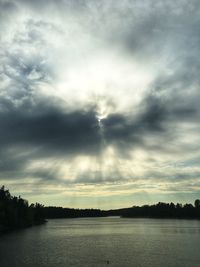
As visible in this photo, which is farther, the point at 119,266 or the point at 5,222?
the point at 5,222

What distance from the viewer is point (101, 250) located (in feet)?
350

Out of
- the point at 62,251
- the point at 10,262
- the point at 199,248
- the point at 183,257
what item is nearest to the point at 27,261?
the point at 10,262

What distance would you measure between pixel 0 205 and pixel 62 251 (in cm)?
9597

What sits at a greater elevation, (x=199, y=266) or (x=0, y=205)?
(x=0, y=205)

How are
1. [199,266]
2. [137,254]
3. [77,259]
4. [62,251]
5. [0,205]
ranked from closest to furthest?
[199,266] → [77,259] → [137,254] → [62,251] → [0,205]

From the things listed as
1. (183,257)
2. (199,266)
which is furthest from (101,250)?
(199,266)

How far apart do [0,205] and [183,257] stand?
12645 centimetres

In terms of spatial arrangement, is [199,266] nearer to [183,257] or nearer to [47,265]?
[183,257]

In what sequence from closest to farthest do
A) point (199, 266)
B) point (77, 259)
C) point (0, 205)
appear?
point (199, 266) → point (77, 259) → point (0, 205)

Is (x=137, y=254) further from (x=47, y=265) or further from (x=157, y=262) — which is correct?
(x=47, y=265)

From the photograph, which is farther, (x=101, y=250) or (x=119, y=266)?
(x=101, y=250)

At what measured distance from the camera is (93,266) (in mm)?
78438

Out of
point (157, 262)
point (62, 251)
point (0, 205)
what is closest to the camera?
point (157, 262)

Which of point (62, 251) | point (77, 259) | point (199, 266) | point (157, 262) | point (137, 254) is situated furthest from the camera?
point (62, 251)
